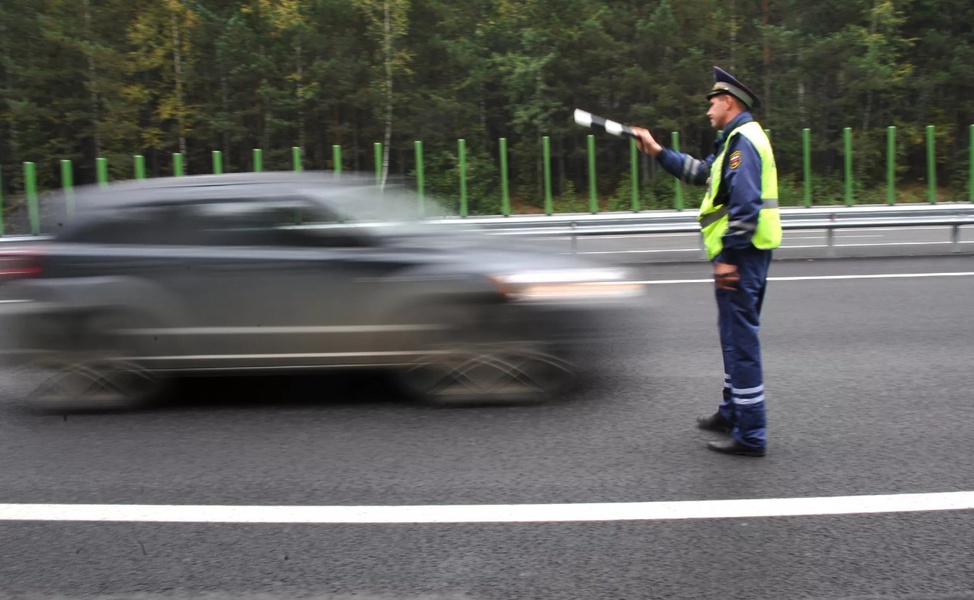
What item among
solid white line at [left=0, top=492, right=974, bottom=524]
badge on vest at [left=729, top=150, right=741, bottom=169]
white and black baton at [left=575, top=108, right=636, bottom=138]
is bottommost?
solid white line at [left=0, top=492, right=974, bottom=524]

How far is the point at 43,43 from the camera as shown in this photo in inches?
1526

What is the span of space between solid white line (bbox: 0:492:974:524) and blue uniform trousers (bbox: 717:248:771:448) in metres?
0.60

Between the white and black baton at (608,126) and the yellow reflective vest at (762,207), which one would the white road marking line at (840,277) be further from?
the yellow reflective vest at (762,207)

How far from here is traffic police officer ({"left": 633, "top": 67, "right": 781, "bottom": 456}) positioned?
14.1ft

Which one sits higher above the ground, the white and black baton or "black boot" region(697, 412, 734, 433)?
the white and black baton

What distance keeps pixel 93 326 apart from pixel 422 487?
2.68 metres

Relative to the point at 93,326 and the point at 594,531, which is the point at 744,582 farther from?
the point at 93,326

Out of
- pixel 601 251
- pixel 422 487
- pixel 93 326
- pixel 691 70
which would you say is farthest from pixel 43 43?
pixel 422 487

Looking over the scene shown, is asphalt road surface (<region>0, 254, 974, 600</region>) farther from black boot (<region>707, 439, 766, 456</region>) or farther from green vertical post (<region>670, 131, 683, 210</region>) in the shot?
green vertical post (<region>670, 131, 683, 210</region>)

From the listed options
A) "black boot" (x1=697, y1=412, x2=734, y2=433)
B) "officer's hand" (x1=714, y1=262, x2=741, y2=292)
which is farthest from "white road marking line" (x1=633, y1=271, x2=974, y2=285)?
"officer's hand" (x1=714, y1=262, x2=741, y2=292)

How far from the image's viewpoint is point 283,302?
5.53 meters

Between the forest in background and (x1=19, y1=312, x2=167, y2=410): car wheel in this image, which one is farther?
the forest in background

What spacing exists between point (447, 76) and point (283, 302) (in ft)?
119

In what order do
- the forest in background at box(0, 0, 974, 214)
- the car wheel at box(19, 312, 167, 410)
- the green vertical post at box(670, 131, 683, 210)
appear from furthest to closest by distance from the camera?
the forest in background at box(0, 0, 974, 214) → the green vertical post at box(670, 131, 683, 210) → the car wheel at box(19, 312, 167, 410)
